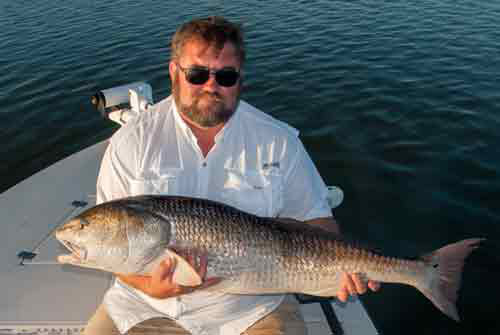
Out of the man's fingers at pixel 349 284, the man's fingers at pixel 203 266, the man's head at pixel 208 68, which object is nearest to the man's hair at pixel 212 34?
the man's head at pixel 208 68

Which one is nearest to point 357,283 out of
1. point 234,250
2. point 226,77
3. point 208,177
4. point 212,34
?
point 234,250

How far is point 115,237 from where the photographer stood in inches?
116

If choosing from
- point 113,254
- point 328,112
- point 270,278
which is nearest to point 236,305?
point 270,278

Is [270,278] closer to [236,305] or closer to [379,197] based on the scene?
[236,305]

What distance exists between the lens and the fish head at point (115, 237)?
9.61ft

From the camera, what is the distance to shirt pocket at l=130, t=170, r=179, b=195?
3475mm

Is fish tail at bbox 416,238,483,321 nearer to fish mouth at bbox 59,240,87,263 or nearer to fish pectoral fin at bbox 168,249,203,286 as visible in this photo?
fish pectoral fin at bbox 168,249,203,286

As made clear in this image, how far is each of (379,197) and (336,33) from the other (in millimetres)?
9306

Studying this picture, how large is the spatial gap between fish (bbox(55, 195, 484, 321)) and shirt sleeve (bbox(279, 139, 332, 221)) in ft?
1.31

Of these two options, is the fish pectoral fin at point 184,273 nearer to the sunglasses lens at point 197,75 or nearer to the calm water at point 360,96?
the sunglasses lens at point 197,75

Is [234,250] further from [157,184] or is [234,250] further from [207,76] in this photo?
[207,76]

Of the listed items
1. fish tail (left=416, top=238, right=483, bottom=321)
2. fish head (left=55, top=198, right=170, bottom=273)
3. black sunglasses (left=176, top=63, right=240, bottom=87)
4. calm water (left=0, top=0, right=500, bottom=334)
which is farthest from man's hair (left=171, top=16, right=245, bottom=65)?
calm water (left=0, top=0, right=500, bottom=334)

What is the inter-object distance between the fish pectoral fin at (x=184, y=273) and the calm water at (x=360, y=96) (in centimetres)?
355

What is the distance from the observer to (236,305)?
348 centimetres
